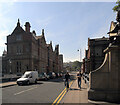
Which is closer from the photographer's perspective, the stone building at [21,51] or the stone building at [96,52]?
the stone building at [96,52]

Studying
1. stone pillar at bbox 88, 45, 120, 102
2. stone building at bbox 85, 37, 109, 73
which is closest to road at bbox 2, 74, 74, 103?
stone pillar at bbox 88, 45, 120, 102

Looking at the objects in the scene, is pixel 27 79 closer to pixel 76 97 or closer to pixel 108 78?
pixel 76 97

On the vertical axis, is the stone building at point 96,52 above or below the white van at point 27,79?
above

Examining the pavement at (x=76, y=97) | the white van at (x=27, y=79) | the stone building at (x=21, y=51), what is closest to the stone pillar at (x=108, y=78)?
the pavement at (x=76, y=97)

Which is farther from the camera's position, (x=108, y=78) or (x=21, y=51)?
(x=21, y=51)

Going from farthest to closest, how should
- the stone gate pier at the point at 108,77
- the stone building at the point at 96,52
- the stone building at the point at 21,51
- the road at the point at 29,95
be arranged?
the stone building at the point at 21,51 → the stone building at the point at 96,52 → the road at the point at 29,95 → the stone gate pier at the point at 108,77

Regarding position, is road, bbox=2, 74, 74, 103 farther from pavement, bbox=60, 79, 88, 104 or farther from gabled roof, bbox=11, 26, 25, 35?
gabled roof, bbox=11, 26, 25, 35

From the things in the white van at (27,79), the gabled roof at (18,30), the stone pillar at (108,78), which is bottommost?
the white van at (27,79)

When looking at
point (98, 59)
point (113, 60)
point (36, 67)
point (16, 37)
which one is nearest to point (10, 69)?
point (36, 67)

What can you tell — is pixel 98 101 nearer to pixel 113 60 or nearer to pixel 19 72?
pixel 113 60

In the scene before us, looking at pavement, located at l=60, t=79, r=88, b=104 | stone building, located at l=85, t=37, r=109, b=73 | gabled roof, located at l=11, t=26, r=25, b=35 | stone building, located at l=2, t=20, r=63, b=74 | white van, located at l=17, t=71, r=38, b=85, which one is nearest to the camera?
pavement, located at l=60, t=79, r=88, b=104

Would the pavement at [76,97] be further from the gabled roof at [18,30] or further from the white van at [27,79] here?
the gabled roof at [18,30]

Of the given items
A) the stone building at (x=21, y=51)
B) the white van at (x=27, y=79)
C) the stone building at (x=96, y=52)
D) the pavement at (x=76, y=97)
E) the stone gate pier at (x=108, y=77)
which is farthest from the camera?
the stone building at (x=21, y=51)

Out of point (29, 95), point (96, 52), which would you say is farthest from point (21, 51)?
point (29, 95)
